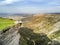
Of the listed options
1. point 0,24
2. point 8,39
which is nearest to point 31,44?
point 8,39

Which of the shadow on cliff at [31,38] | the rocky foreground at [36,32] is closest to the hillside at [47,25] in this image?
the rocky foreground at [36,32]

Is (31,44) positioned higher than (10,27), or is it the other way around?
(10,27)

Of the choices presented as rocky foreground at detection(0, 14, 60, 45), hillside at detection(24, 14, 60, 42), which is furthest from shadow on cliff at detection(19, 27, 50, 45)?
hillside at detection(24, 14, 60, 42)

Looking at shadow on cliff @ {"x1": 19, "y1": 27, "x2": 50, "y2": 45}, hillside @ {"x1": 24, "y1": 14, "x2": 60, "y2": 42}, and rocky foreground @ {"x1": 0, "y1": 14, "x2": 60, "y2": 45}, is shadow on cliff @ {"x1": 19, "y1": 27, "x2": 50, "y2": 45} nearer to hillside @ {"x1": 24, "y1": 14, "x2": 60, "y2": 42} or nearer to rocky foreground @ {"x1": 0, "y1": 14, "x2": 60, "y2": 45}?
rocky foreground @ {"x1": 0, "y1": 14, "x2": 60, "y2": 45}

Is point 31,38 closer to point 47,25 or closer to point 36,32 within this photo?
point 36,32

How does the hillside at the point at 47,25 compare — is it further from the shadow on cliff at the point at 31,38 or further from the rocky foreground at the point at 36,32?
the shadow on cliff at the point at 31,38

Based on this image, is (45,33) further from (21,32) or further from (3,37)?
(3,37)
